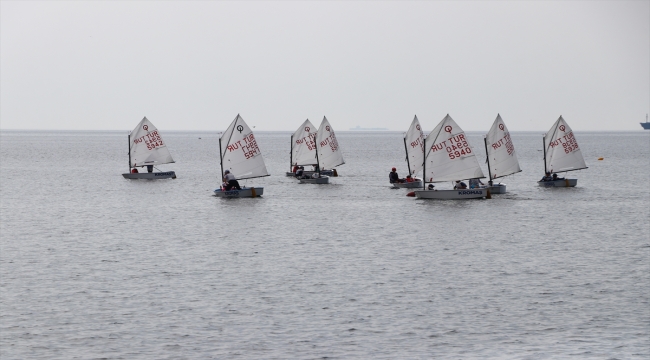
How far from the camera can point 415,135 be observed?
100625mm

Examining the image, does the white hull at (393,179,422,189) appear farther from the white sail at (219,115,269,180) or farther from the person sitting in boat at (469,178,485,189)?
the white sail at (219,115,269,180)

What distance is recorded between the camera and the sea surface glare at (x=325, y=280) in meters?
32.9

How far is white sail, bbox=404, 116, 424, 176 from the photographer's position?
330 feet

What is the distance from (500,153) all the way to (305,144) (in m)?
28.3

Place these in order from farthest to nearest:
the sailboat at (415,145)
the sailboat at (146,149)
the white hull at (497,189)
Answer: the sailboat at (146,149) → the sailboat at (415,145) → the white hull at (497,189)

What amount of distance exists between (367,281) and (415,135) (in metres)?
58.3

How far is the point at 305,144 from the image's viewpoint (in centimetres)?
11269

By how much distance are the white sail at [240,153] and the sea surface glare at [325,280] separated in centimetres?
538

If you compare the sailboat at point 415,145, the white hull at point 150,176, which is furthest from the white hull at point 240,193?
the white hull at point 150,176


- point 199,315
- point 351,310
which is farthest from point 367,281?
point 199,315

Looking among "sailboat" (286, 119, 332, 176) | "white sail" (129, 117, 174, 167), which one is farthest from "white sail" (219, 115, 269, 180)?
"white sail" (129, 117, 174, 167)

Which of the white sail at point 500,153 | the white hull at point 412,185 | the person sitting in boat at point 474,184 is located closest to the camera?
the person sitting in boat at point 474,184

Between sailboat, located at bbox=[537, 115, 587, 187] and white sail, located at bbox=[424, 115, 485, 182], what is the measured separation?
1951 centimetres

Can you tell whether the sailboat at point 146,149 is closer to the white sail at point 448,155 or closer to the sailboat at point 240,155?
the sailboat at point 240,155
